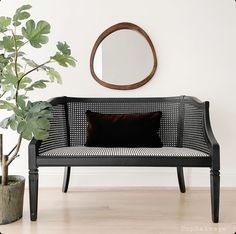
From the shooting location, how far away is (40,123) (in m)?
1.63

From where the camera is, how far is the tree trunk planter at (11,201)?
173cm

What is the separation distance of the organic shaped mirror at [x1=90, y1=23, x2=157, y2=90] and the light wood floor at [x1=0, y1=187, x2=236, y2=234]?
2.72 feet

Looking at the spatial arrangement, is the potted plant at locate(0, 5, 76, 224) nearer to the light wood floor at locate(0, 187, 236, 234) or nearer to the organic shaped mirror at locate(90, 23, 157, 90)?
→ the light wood floor at locate(0, 187, 236, 234)

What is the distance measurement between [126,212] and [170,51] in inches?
48.9

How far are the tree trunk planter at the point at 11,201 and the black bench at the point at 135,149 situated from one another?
0.30 feet

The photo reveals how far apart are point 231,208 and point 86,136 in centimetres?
107

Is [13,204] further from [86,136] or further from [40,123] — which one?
[86,136]

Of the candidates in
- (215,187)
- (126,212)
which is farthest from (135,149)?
(215,187)

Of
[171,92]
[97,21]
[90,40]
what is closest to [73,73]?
[90,40]

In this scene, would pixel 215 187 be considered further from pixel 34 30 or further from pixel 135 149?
pixel 34 30

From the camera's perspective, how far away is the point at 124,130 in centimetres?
210

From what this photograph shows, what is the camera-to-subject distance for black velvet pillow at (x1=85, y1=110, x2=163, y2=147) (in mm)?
2084

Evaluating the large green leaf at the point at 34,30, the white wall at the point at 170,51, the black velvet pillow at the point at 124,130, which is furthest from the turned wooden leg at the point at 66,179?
the large green leaf at the point at 34,30

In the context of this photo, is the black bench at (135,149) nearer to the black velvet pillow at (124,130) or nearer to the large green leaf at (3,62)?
the black velvet pillow at (124,130)
